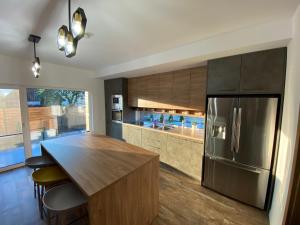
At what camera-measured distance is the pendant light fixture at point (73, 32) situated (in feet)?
3.56

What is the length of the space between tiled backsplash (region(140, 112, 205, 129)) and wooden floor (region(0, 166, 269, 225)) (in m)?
1.29

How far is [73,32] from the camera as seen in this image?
119 cm

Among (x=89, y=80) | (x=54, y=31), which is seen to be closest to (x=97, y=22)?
(x=54, y=31)

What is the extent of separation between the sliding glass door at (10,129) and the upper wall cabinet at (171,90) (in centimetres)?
270

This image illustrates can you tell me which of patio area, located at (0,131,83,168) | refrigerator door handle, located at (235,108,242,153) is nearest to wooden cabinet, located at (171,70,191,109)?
refrigerator door handle, located at (235,108,242,153)

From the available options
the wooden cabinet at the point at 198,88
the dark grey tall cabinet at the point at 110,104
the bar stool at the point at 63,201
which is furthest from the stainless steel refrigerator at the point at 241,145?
the dark grey tall cabinet at the point at 110,104

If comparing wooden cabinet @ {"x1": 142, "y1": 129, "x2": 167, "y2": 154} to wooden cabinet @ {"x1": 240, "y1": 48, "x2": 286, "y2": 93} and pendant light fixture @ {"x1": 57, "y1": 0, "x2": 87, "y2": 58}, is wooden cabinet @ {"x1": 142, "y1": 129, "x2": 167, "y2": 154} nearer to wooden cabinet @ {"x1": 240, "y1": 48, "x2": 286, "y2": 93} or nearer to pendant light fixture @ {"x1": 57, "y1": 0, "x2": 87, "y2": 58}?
wooden cabinet @ {"x1": 240, "y1": 48, "x2": 286, "y2": 93}

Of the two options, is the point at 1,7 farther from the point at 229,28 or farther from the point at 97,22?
the point at 229,28

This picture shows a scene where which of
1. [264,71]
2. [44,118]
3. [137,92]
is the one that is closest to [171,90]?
[137,92]

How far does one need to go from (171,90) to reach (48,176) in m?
2.72

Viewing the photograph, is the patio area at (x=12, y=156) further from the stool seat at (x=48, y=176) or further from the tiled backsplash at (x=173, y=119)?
the tiled backsplash at (x=173, y=119)

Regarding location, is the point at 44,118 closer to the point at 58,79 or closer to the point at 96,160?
the point at 58,79

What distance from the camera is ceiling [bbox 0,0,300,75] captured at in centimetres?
139

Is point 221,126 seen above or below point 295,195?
above
